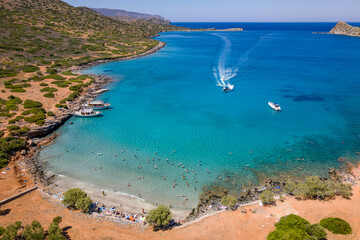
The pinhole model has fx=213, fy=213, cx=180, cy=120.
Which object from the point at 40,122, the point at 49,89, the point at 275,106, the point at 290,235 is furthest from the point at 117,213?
the point at 49,89

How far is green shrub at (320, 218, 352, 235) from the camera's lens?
968 inches

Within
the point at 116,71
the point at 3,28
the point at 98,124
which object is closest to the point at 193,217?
the point at 98,124

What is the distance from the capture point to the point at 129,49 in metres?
136

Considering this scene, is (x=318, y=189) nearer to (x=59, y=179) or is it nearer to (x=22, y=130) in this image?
(x=59, y=179)

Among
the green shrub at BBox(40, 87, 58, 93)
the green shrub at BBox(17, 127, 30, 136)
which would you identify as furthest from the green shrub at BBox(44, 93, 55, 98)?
the green shrub at BBox(17, 127, 30, 136)

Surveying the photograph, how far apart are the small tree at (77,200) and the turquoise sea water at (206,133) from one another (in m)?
5.37

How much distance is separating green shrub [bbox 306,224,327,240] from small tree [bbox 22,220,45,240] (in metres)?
29.5

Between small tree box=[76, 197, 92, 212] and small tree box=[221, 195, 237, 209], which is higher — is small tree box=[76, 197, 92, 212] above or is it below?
above

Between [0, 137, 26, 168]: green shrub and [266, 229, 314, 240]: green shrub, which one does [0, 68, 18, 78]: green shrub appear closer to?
[0, 137, 26, 168]: green shrub

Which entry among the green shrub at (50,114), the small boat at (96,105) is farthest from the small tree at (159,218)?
the small boat at (96,105)

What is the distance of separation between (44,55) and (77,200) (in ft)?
337

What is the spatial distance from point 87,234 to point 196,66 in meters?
92.2

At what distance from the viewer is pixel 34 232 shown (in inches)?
931

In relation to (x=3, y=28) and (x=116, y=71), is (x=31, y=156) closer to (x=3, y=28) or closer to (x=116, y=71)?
(x=116, y=71)
